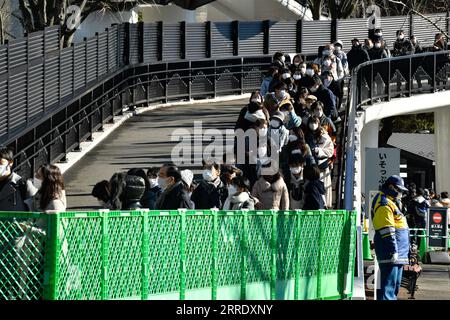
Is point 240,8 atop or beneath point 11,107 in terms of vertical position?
atop

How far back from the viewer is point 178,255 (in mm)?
14398

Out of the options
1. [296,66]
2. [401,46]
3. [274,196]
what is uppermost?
[401,46]

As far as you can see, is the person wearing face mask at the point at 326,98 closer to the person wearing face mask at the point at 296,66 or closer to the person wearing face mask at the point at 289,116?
the person wearing face mask at the point at 296,66

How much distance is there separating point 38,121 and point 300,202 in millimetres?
8466

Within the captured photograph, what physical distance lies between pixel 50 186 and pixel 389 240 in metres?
5.35

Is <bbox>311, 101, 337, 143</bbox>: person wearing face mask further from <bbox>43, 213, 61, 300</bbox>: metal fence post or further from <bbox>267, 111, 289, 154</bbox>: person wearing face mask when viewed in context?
<bbox>43, 213, 61, 300</bbox>: metal fence post

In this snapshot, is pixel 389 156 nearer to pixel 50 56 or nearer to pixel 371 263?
pixel 371 263

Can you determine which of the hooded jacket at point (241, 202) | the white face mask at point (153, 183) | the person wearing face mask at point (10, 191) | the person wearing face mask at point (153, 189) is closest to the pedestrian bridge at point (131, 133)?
the hooded jacket at point (241, 202)

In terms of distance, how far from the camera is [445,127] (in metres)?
45.3

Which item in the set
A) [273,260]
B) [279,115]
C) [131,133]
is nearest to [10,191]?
[273,260]

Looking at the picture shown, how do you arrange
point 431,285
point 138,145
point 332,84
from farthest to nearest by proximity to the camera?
point 332,84, point 138,145, point 431,285

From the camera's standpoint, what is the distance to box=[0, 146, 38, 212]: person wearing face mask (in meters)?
16.0

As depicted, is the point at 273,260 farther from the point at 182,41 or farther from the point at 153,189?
the point at 182,41
